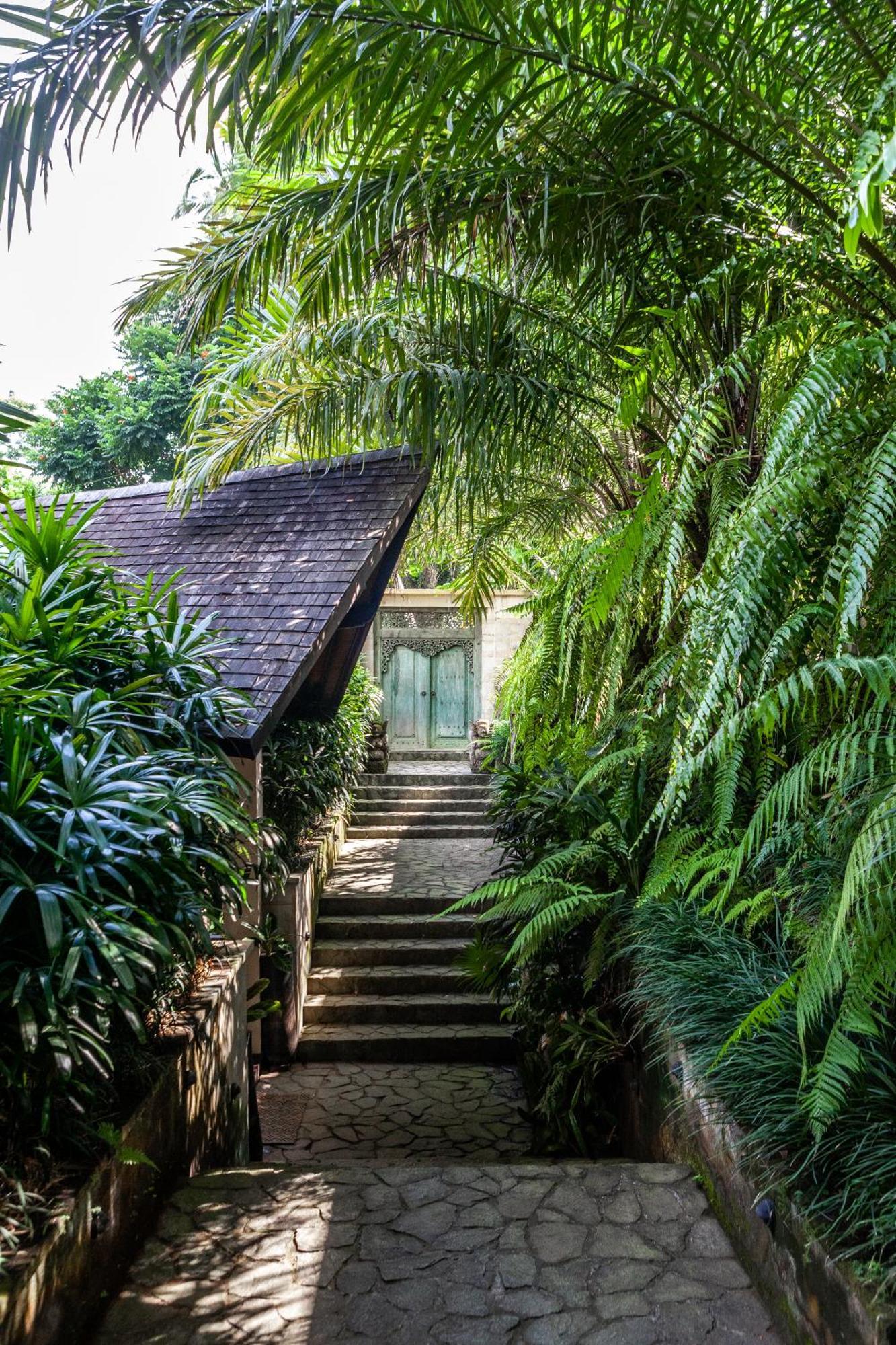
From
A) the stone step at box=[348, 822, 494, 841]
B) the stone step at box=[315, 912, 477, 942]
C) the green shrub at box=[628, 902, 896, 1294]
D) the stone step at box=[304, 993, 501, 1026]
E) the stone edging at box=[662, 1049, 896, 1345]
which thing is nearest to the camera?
the stone edging at box=[662, 1049, 896, 1345]

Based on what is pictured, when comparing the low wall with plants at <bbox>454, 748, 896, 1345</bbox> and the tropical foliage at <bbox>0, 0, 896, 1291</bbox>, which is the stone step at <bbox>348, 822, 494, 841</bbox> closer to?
the low wall with plants at <bbox>454, 748, 896, 1345</bbox>

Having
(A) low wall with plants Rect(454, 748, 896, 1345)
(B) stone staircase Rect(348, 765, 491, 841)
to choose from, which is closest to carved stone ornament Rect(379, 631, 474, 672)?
(B) stone staircase Rect(348, 765, 491, 841)

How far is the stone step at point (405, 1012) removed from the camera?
5.98 meters

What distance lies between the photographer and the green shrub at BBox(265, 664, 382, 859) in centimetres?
608

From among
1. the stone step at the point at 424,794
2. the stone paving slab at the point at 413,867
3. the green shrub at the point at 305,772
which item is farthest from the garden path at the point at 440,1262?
the stone step at the point at 424,794

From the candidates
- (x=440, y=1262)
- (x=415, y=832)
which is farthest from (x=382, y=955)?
(x=440, y=1262)

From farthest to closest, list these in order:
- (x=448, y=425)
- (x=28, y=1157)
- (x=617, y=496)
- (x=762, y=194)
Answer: (x=617, y=496)
(x=448, y=425)
(x=762, y=194)
(x=28, y=1157)

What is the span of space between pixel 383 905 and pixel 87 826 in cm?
500

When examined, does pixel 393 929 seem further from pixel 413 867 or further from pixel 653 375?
pixel 653 375

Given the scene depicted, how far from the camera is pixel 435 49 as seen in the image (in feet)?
8.29

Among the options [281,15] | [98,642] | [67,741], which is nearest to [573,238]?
[281,15]

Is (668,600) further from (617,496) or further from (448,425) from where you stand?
(617,496)

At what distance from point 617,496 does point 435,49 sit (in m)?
3.10

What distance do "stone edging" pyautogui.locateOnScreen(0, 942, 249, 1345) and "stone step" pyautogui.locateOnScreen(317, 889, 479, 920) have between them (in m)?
2.92
